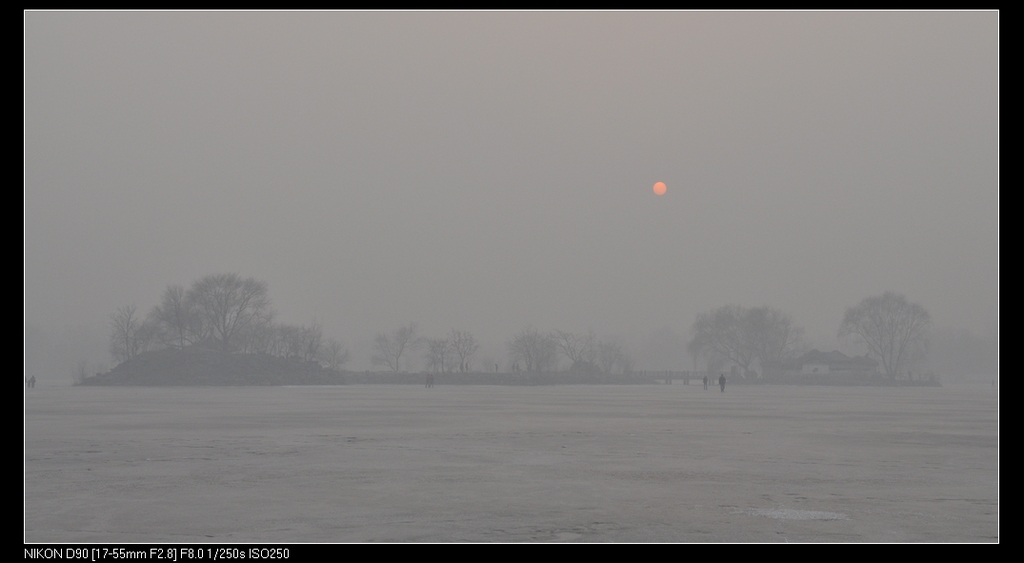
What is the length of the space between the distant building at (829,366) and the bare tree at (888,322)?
34.4 ft

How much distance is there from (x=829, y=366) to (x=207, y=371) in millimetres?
83260

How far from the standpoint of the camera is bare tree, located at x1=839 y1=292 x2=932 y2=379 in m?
133

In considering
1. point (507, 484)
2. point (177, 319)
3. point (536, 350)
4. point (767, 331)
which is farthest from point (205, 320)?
point (507, 484)

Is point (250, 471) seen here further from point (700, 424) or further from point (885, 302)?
point (885, 302)

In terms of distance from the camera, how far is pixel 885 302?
135m

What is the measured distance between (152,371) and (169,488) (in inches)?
3637

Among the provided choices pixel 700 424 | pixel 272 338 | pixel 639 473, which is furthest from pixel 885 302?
pixel 639 473

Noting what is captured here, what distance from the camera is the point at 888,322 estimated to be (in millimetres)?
134000

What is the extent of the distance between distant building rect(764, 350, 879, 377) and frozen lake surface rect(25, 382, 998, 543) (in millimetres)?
98318

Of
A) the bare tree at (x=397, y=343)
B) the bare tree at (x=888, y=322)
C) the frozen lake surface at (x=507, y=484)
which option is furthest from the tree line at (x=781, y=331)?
the frozen lake surface at (x=507, y=484)

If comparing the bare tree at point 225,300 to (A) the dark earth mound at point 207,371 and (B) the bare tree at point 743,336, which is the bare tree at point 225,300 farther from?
(B) the bare tree at point 743,336

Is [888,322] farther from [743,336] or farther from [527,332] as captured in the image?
[527,332]

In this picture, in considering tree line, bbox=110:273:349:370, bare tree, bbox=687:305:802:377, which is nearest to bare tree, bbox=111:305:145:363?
tree line, bbox=110:273:349:370
